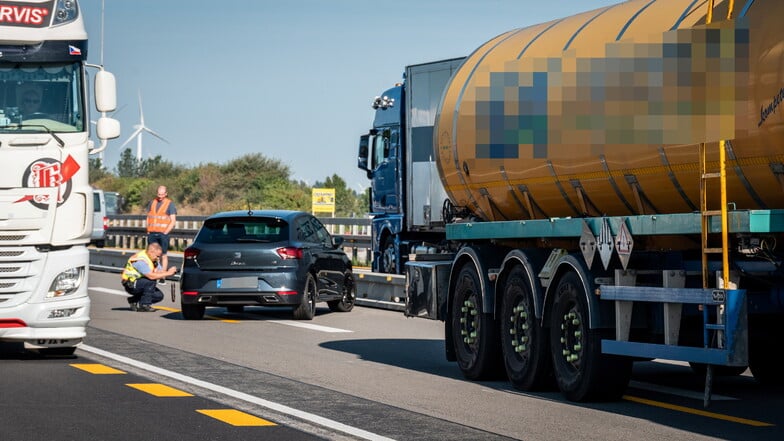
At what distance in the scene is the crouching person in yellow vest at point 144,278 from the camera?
22.3 meters

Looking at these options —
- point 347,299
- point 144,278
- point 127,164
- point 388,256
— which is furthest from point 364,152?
point 127,164

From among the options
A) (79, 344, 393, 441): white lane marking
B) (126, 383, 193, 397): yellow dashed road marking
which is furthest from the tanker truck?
(126, 383, 193, 397): yellow dashed road marking

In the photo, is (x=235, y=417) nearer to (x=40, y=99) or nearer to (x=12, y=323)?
(x=12, y=323)

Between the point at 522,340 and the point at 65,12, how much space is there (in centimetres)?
568

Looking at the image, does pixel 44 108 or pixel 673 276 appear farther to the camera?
pixel 44 108

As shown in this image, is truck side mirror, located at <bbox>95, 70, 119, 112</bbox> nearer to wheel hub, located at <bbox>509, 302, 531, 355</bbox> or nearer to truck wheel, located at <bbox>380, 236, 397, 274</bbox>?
wheel hub, located at <bbox>509, 302, 531, 355</bbox>

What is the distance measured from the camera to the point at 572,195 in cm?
1194

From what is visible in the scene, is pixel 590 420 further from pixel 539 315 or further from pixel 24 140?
pixel 24 140

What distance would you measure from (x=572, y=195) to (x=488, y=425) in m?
2.45

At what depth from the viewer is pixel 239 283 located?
2042 cm

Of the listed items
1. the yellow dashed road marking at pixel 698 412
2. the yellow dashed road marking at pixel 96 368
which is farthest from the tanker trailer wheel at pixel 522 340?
the yellow dashed road marking at pixel 96 368

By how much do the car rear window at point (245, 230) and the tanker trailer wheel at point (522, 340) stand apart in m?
8.11

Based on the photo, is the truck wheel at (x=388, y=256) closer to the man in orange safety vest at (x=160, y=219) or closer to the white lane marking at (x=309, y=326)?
the man in orange safety vest at (x=160, y=219)

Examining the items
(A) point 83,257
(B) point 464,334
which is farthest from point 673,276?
(A) point 83,257
